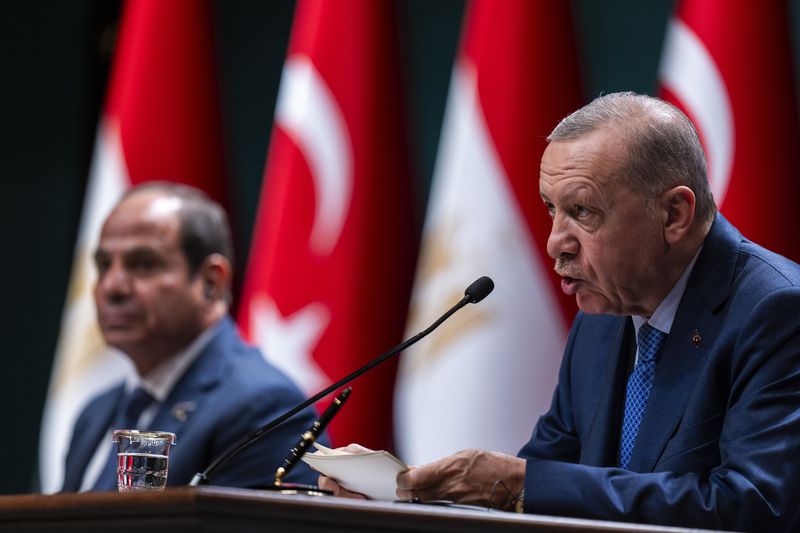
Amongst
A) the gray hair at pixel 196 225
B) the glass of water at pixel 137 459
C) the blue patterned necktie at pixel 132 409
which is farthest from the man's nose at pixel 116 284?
the glass of water at pixel 137 459

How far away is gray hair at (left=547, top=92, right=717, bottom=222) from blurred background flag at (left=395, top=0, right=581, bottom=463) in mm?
1467

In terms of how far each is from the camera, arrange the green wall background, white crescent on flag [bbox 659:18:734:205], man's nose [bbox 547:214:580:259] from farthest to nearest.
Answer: the green wall background → white crescent on flag [bbox 659:18:734:205] → man's nose [bbox 547:214:580:259]

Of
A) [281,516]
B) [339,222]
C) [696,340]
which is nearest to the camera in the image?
[281,516]

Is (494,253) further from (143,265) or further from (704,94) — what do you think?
(143,265)

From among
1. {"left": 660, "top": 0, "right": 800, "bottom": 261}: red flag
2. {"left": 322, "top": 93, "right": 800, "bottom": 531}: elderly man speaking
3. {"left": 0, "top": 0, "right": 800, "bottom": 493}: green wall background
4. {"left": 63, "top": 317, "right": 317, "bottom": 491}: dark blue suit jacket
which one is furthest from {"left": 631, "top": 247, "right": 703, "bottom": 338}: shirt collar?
{"left": 0, "top": 0, "right": 800, "bottom": 493}: green wall background

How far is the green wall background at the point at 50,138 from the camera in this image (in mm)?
5426

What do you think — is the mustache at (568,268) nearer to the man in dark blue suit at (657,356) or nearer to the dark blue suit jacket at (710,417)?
the man in dark blue suit at (657,356)

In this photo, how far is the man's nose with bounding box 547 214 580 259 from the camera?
2.47 meters

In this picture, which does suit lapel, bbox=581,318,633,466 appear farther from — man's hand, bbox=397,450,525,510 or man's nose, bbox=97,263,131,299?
man's nose, bbox=97,263,131,299

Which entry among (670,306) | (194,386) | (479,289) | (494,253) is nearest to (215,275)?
(194,386)

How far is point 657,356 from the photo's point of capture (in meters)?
2.54

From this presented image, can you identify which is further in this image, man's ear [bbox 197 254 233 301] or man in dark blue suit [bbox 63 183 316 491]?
man's ear [bbox 197 254 233 301]

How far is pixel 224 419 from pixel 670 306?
1556mm

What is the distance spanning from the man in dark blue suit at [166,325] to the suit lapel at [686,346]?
149 cm
